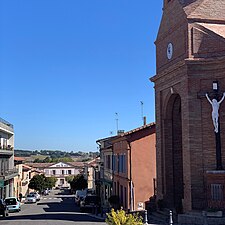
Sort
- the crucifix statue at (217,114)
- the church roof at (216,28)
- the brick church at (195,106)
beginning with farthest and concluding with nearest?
1. the church roof at (216,28)
2. the brick church at (195,106)
3. the crucifix statue at (217,114)

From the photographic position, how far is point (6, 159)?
53938 mm

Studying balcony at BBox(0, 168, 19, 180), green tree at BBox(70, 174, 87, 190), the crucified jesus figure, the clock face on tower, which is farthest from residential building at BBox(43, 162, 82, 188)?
the crucified jesus figure

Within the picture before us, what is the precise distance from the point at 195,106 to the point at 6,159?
38464 millimetres

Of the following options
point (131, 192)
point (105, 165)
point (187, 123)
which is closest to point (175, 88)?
point (187, 123)

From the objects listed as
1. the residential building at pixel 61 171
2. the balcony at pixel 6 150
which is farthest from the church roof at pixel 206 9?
the residential building at pixel 61 171

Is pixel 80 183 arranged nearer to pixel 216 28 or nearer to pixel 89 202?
pixel 89 202

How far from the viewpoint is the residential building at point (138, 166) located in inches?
1175

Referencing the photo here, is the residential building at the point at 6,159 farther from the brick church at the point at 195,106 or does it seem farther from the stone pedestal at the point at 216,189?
the stone pedestal at the point at 216,189

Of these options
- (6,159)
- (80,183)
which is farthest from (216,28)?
(80,183)

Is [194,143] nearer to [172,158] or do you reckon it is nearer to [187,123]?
[187,123]

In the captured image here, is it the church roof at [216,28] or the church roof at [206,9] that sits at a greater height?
the church roof at [206,9]

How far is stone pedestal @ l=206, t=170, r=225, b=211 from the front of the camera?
19.9 meters

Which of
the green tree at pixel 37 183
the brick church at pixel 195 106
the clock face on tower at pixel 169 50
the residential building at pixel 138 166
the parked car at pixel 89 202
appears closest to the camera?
the brick church at pixel 195 106

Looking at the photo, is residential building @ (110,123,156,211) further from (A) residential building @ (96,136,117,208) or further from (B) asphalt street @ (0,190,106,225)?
(A) residential building @ (96,136,117,208)
